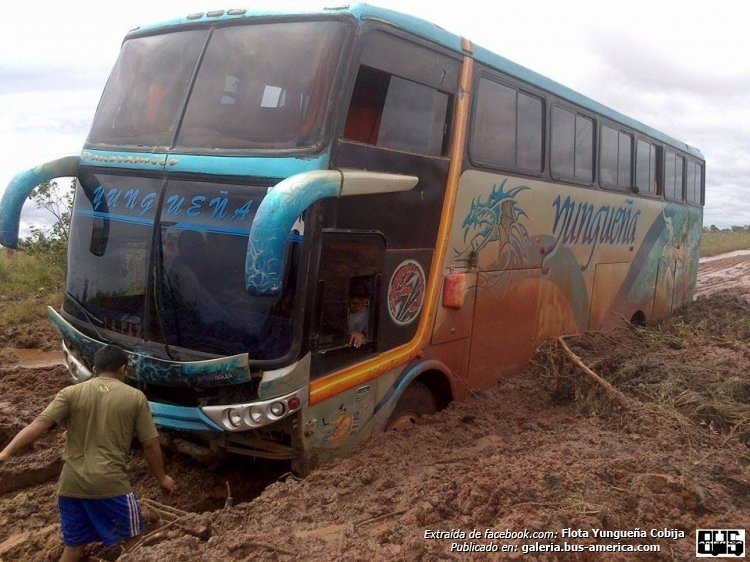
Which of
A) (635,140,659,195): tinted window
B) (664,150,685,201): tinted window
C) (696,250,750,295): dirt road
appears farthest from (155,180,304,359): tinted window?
(696,250,750,295): dirt road

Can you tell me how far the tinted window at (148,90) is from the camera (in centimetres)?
486

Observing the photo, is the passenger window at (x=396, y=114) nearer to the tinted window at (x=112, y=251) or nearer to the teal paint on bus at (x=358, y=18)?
the teal paint on bus at (x=358, y=18)

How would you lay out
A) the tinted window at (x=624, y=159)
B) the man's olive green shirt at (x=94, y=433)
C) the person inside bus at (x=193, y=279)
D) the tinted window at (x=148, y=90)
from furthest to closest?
the tinted window at (x=624, y=159)
the tinted window at (x=148, y=90)
the person inside bus at (x=193, y=279)
the man's olive green shirt at (x=94, y=433)

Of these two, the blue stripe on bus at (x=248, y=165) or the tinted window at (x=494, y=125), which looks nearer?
the blue stripe on bus at (x=248, y=165)

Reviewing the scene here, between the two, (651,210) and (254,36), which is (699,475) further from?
(651,210)

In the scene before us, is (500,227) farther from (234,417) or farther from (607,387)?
(234,417)

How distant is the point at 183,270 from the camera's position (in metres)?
4.40

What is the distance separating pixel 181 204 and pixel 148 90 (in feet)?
3.86

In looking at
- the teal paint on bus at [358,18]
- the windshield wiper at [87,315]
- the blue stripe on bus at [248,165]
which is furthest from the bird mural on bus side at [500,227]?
the windshield wiper at [87,315]

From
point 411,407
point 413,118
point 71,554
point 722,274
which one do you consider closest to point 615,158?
point 413,118

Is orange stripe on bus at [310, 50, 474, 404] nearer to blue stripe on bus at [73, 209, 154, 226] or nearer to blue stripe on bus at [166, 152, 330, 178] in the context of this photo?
blue stripe on bus at [166, 152, 330, 178]

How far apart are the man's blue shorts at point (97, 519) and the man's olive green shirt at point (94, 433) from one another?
3.0 inches

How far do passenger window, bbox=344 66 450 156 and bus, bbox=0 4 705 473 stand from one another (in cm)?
2

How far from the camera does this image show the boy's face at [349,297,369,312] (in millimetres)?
4695
